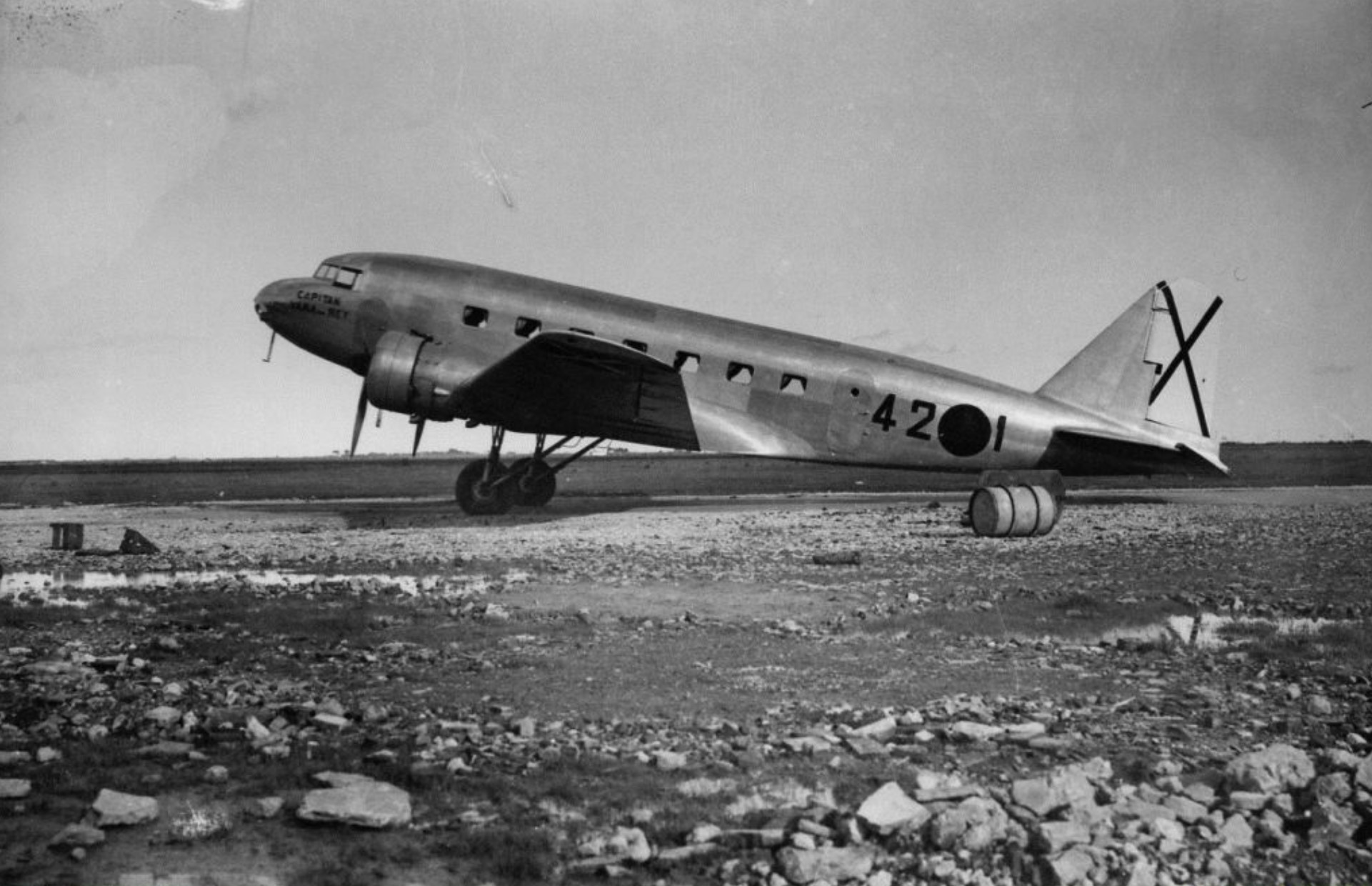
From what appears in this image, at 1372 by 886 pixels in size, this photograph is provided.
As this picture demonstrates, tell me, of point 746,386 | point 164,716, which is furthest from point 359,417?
point 164,716

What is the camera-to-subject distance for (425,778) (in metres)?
4.27

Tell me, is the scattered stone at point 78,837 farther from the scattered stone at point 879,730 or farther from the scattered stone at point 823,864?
the scattered stone at point 879,730

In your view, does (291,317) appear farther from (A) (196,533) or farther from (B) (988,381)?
(B) (988,381)

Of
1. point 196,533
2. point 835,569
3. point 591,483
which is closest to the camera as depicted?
point 835,569

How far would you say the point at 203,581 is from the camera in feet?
33.2

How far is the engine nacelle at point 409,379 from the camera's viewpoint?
16.3m

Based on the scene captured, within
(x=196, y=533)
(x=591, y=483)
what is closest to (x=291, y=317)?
(x=196, y=533)

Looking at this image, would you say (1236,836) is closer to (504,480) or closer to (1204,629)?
(1204,629)

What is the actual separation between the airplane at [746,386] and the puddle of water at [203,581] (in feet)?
20.1

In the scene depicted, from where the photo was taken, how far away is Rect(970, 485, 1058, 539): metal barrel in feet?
47.9

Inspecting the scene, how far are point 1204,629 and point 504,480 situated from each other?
12.7 meters

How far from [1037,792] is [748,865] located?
127cm

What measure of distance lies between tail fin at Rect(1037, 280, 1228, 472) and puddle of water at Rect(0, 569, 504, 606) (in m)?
11.9

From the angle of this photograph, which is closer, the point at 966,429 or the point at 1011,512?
the point at 1011,512
